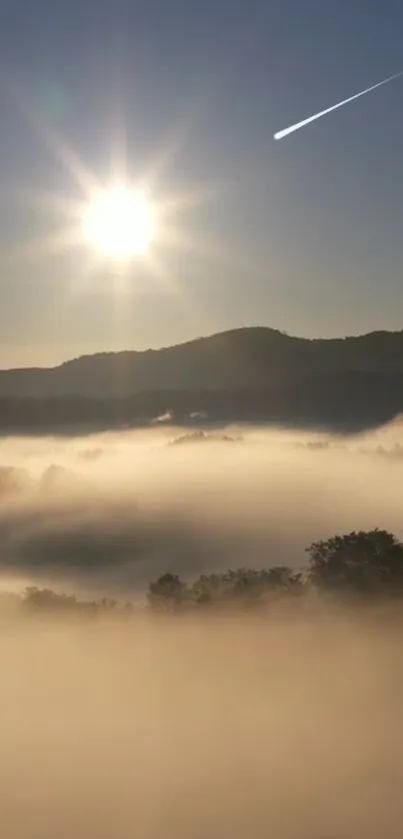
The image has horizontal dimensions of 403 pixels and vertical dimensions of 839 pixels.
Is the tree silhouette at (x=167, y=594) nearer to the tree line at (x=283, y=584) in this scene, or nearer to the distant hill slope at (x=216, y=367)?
Answer: the tree line at (x=283, y=584)

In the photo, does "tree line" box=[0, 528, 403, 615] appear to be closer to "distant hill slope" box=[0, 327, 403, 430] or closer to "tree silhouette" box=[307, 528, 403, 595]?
"tree silhouette" box=[307, 528, 403, 595]

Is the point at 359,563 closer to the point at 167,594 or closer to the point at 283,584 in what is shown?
the point at 283,584

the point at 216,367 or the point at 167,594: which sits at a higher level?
the point at 216,367

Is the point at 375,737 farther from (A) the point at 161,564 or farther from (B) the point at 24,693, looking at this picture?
(A) the point at 161,564

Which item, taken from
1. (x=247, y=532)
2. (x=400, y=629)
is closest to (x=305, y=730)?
(x=400, y=629)

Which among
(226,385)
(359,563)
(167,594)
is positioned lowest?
(359,563)

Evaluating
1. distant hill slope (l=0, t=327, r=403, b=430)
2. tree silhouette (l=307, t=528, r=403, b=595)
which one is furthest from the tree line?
distant hill slope (l=0, t=327, r=403, b=430)

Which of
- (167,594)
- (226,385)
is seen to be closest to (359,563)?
(167,594)
